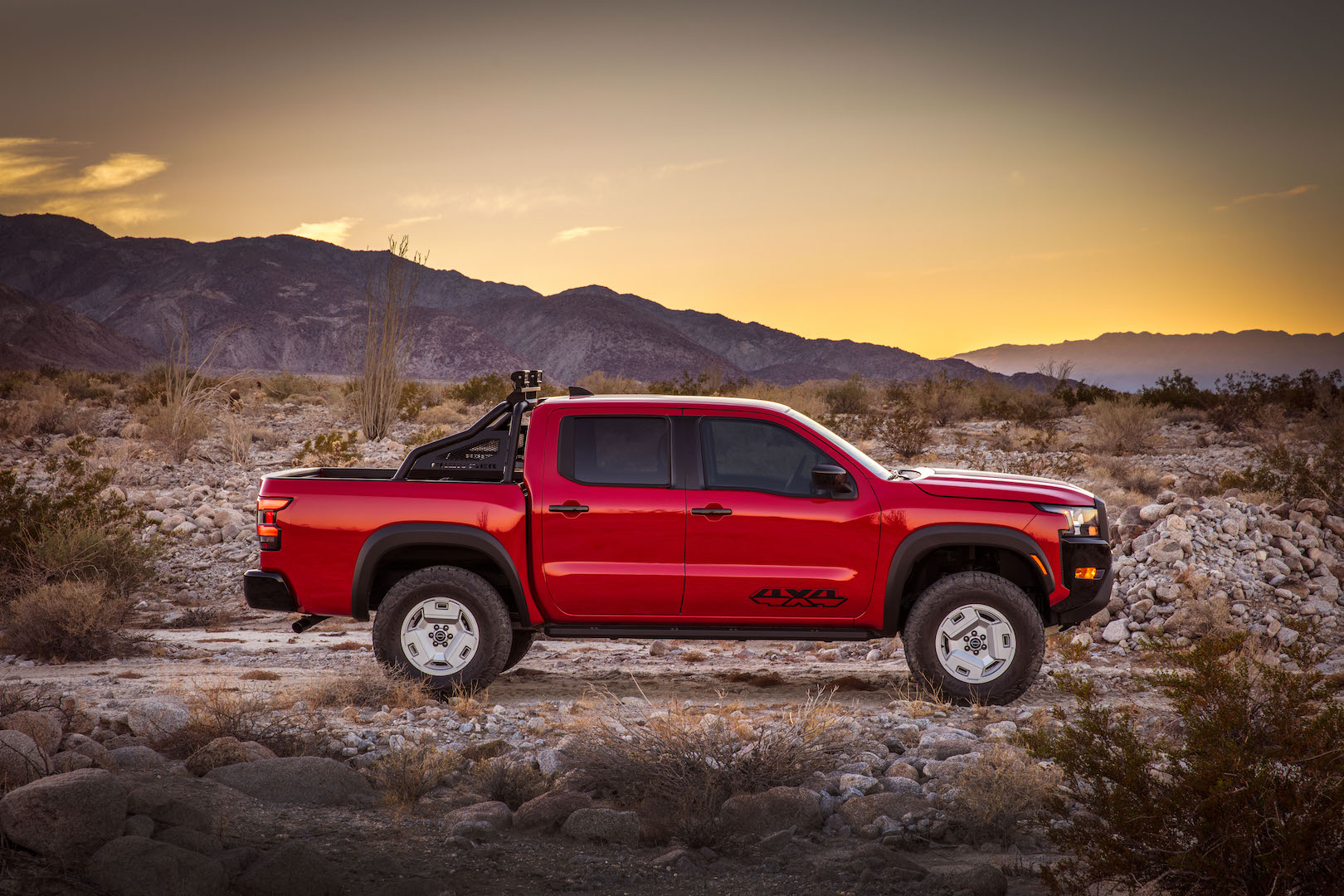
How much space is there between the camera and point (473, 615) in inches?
278

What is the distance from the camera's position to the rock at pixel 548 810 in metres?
4.92

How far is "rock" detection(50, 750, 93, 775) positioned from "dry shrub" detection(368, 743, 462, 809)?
146 centimetres

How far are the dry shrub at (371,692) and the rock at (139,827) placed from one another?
2367mm

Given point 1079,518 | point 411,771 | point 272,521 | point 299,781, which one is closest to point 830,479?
point 1079,518

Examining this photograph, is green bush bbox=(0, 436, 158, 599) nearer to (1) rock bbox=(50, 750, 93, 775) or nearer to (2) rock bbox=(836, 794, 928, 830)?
(1) rock bbox=(50, 750, 93, 775)

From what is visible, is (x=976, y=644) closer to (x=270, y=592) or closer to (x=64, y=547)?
(x=270, y=592)

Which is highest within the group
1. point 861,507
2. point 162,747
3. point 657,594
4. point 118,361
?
point 118,361

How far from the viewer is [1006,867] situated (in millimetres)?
4320

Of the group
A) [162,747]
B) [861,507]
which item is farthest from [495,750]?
[861,507]

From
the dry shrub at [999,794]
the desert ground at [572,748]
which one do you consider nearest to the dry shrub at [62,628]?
the desert ground at [572,748]

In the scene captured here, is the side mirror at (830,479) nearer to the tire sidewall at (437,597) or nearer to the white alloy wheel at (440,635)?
the tire sidewall at (437,597)

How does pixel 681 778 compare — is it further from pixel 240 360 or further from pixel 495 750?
pixel 240 360

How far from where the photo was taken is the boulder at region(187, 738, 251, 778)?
5527mm

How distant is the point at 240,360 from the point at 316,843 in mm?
114842
